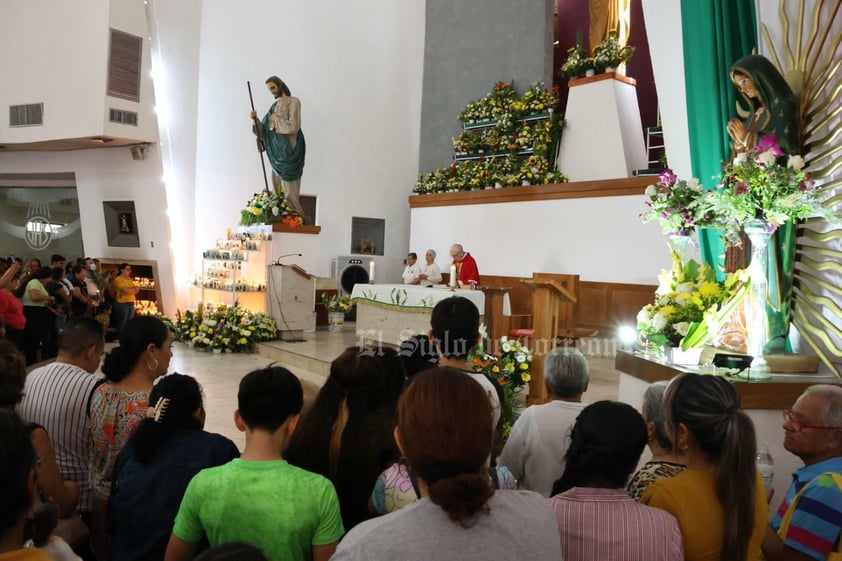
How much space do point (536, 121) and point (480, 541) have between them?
36.8 ft

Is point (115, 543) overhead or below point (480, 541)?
below

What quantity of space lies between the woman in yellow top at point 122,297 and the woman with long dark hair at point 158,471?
8490 millimetres

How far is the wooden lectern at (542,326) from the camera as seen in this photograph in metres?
6.33

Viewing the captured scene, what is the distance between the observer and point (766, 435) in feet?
11.8

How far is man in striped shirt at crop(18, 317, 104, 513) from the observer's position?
2541 millimetres

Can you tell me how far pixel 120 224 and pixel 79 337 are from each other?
1035 centimetres

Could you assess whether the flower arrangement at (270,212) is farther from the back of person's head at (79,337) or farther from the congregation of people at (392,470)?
the congregation of people at (392,470)

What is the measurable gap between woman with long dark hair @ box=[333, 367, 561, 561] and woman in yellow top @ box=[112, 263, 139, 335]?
9434 mm

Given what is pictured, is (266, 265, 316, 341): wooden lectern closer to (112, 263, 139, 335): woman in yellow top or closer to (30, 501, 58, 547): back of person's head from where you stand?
(112, 263, 139, 335): woman in yellow top

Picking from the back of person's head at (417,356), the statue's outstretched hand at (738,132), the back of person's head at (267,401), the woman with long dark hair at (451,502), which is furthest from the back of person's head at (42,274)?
the woman with long dark hair at (451,502)

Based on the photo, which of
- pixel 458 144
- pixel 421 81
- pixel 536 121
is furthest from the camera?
pixel 421 81

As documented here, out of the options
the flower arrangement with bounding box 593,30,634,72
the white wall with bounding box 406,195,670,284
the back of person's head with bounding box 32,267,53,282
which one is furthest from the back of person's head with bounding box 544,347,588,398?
the flower arrangement with bounding box 593,30,634,72

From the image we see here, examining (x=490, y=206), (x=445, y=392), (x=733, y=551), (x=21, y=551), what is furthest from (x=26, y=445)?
(x=490, y=206)

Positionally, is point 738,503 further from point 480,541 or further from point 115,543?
point 115,543
